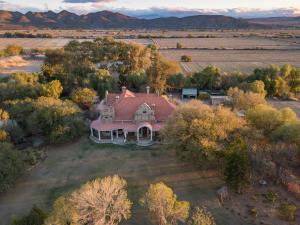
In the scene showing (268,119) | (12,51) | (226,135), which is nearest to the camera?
(226,135)

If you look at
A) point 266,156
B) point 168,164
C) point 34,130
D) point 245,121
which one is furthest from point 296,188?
point 34,130

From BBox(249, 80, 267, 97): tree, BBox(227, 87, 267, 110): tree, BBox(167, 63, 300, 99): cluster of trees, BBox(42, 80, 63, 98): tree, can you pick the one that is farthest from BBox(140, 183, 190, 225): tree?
BBox(167, 63, 300, 99): cluster of trees

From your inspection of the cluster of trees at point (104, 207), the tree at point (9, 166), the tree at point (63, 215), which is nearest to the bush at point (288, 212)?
the cluster of trees at point (104, 207)

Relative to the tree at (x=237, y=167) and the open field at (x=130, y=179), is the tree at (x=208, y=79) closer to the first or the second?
the open field at (x=130, y=179)

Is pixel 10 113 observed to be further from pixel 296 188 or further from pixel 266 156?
pixel 296 188

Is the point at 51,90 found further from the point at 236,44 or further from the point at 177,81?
the point at 236,44

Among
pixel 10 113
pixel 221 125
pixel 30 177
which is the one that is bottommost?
pixel 30 177

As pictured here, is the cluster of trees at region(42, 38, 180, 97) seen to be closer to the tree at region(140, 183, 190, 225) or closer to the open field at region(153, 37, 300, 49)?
the tree at region(140, 183, 190, 225)

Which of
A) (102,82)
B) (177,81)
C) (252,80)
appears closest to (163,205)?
(102,82)
